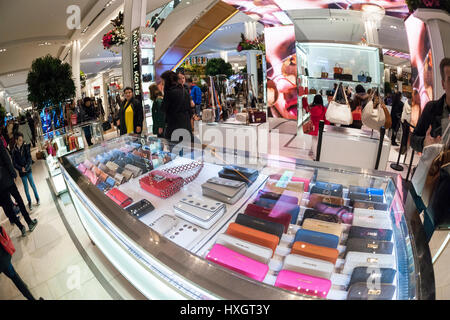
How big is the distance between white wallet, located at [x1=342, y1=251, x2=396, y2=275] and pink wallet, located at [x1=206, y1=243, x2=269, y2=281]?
336mm

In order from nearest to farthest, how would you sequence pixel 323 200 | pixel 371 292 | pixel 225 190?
pixel 371 292 < pixel 323 200 < pixel 225 190

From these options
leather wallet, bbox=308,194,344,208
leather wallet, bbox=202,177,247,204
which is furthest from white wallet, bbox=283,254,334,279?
leather wallet, bbox=202,177,247,204

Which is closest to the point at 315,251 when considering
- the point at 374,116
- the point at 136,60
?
the point at 374,116

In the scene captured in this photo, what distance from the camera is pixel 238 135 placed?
4.59m

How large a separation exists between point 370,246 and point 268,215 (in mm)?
475

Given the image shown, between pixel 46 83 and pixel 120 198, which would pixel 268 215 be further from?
pixel 46 83

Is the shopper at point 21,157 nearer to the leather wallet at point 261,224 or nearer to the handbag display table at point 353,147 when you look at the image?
the leather wallet at point 261,224

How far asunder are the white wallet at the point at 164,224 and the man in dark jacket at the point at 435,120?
182cm

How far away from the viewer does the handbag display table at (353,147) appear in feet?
11.3

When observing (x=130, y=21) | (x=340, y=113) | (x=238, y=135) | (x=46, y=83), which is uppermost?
(x=130, y=21)

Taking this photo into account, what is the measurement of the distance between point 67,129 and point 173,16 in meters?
8.59

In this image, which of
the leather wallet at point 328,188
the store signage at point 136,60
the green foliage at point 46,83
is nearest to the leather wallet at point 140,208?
the leather wallet at point 328,188

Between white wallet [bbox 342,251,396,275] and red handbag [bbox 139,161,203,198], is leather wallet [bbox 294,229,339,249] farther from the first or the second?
red handbag [bbox 139,161,203,198]
